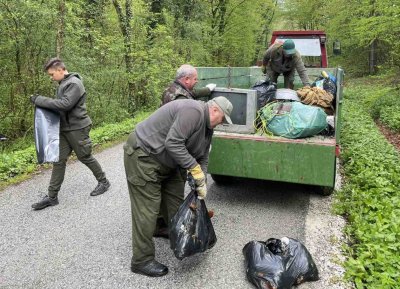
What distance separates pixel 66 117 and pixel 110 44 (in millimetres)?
7358

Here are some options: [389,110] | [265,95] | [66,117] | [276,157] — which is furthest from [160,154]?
[389,110]

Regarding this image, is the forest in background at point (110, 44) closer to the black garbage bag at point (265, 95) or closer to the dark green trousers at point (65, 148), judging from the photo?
the dark green trousers at point (65, 148)

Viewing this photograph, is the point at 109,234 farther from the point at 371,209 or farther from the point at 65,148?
the point at 371,209

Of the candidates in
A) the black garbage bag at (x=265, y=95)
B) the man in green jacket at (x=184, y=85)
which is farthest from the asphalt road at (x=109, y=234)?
the man in green jacket at (x=184, y=85)

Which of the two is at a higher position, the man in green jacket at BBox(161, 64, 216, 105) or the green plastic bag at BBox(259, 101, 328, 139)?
the man in green jacket at BBox(161, 64, 216, 105)

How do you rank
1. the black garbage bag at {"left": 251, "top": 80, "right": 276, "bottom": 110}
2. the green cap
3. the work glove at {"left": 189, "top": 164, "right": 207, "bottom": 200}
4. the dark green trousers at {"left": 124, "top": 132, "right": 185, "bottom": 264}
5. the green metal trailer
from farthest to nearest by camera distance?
the green cap, the black garbage bag at {"left": 251, "top": 80, "right": 276, "bottom": 110}, the green metal trailer, the dark green trousers at {"left": 124, "top": 132, "right": 185, "bottom": 264}, the work glove at {"left": 189, "top": 164, "right": 207, "bottom": 200}

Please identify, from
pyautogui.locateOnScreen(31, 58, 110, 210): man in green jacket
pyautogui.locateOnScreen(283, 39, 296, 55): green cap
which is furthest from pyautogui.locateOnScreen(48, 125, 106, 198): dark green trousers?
pyautogui.locateOnScreen(283, 39, 296, 55): green cap

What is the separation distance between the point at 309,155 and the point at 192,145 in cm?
165

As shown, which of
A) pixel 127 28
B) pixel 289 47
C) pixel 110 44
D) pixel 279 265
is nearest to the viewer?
pixel 279 265

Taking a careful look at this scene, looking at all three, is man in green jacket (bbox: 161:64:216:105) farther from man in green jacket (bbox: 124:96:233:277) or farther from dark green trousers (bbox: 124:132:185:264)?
dark green trousers (bbox: 124:132:185:264)

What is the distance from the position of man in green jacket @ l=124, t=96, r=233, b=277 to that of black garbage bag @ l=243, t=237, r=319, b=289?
0.70 metres

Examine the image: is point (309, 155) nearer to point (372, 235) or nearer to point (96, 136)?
point (372, 235)

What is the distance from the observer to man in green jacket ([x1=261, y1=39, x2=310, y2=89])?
6164 millimetres

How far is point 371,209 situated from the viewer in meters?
4.46
